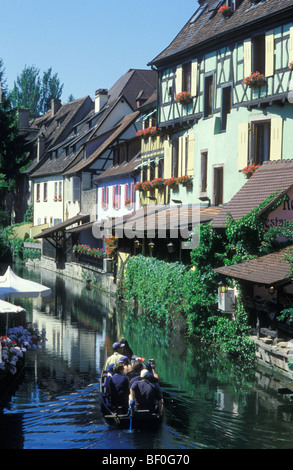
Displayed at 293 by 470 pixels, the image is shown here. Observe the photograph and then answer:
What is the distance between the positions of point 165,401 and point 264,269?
4.90 m

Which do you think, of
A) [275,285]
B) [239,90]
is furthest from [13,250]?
[275,285]

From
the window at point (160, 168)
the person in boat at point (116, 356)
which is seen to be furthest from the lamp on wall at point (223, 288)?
the window at point (160, 168)

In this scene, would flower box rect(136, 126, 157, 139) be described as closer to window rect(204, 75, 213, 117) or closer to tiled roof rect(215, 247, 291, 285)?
window rect(204, 75, 213, 117)

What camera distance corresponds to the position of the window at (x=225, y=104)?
26125 millimetres

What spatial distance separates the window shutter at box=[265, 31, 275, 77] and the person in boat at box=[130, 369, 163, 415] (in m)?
13.6

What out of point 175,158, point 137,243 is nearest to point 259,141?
point 175,158

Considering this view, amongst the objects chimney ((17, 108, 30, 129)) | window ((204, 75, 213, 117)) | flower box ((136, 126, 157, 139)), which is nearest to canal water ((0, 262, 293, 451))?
window ((204, 75, 213, 117))

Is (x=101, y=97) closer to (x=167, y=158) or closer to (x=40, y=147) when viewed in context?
(x=40, y=147)

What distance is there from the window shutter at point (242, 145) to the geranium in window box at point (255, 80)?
1367mm

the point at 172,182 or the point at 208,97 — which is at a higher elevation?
the point at 208,97

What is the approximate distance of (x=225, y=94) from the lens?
86.0 feet

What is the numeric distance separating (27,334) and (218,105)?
12865 mm

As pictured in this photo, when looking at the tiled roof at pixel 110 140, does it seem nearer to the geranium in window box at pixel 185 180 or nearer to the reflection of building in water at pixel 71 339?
the geranium in window box at pixel 185 180

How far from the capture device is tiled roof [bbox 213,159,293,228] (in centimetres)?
2088
